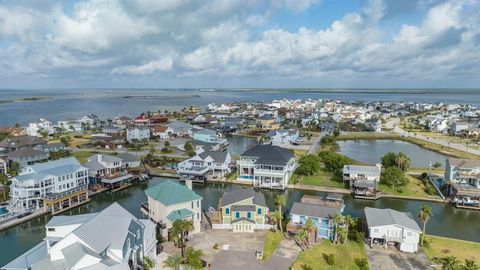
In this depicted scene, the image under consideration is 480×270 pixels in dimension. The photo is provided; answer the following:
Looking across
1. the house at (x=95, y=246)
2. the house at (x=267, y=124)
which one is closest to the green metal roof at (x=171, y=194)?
the house at (x=95, y=246)

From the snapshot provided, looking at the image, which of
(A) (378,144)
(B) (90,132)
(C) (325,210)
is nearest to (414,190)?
(C) (325,210)

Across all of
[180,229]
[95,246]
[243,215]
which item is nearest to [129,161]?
[243,215]

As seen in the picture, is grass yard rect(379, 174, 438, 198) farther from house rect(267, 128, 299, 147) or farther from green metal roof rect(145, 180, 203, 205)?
house rect(267, 128, 299, 147)

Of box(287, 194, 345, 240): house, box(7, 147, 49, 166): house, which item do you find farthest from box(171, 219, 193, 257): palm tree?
box(7, 147, 49, 166): house

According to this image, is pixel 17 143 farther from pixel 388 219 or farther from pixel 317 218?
pixel 388 219

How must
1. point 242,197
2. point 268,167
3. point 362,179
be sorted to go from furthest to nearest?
1. point 268,167
2. point 362,179
3. point 242,197

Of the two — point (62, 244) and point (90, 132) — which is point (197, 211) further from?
point (90, 132)

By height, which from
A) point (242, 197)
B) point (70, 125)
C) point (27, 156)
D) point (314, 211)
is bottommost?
point (314, 211)
